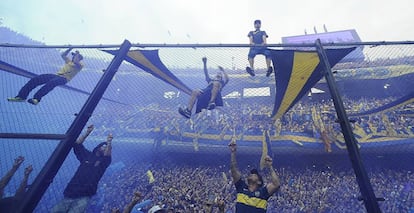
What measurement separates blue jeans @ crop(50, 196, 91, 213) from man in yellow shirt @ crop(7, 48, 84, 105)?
72.4 inches

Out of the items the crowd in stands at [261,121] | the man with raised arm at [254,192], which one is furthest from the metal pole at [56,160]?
the crowd in stands at [261,121]

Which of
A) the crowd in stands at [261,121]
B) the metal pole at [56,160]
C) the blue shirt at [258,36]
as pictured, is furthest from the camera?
the crowd in stands at [261,121]

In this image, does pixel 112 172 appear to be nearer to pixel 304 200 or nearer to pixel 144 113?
pixel 144 113

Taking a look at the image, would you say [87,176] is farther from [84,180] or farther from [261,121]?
[261,121]

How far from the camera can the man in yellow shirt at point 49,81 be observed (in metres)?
4.08

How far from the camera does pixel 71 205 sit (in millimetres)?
3713

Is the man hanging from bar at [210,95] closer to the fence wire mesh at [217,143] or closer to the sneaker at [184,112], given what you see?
the sneaker at [184,112]

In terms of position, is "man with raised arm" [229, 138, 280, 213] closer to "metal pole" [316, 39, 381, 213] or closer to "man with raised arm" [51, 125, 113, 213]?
"metal pole" [316, 39, 381, 213]

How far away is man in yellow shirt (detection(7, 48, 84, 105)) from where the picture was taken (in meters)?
4.08

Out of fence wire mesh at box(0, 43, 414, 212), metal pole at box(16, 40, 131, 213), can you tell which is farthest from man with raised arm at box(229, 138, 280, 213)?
fence wire mesh at box(0, 43, 414, 212)

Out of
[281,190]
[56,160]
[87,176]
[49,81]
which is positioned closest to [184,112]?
[87,176]

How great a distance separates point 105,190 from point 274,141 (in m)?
9.64

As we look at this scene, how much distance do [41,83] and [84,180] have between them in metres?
1.97

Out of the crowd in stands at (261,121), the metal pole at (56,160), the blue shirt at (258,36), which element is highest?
the crowd in stands at (261,121)
